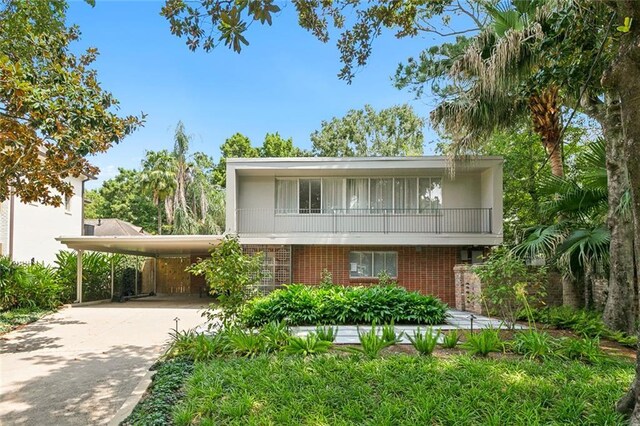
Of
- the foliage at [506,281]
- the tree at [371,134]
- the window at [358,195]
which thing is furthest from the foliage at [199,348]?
the tree at [371,134]

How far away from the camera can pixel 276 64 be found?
11.2 m

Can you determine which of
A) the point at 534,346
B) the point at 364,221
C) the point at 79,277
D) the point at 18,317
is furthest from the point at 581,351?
the point at 79,277

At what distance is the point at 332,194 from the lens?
1600 centimetres

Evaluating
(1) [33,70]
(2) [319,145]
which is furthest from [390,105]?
(1) [33,70]

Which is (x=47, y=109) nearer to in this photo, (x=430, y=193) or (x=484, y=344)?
(x=484, y=344)

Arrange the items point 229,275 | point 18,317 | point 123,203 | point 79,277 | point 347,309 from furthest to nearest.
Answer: point 123,203 → point 79,277 → point 18,317 → point 347,309 → point 229,275

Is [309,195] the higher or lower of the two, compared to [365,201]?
higher

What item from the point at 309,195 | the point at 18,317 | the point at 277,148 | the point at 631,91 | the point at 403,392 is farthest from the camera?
the point at 277,148

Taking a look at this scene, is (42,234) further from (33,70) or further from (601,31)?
(601,31)

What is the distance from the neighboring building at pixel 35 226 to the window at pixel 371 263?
10.1 meters

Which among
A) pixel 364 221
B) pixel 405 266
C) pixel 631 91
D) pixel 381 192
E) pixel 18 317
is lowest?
pixel 18 317

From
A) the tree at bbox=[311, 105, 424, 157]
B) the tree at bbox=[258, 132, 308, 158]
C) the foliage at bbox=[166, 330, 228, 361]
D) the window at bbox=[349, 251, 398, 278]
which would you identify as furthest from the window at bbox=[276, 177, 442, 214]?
the tree at bbox=[258, 132, 308, 158]

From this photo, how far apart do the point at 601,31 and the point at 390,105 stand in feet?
84.3

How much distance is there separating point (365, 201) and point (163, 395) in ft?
38.6
